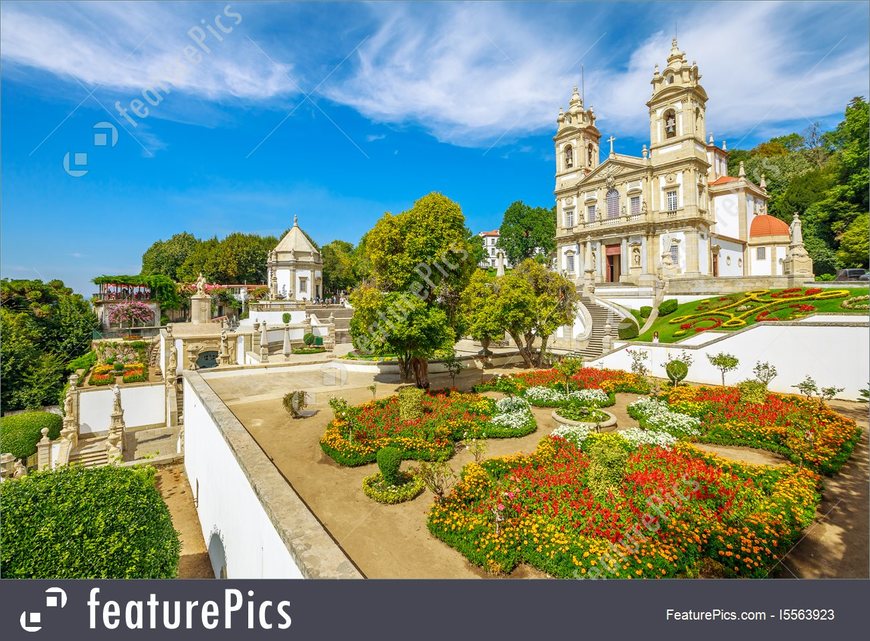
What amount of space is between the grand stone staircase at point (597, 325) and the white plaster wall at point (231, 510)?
1749cm

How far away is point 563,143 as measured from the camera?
1626 inches

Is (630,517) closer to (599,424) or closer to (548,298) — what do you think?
(599,424)

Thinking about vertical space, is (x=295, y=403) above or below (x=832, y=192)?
below

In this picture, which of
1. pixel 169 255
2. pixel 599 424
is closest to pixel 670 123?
pixel 599 424

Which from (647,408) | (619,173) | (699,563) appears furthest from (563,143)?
(699,563)

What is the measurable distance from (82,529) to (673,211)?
39.7 meters

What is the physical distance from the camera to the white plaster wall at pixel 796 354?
42.9ft

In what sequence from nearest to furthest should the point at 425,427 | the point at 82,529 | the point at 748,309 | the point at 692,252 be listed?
the point at 82,529
the point at 425,427
the point at 748,309
the point at 692,252

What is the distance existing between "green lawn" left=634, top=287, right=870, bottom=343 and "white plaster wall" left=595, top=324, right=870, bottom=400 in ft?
6.18

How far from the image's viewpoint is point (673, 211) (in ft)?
109

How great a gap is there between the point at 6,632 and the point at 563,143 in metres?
47.1

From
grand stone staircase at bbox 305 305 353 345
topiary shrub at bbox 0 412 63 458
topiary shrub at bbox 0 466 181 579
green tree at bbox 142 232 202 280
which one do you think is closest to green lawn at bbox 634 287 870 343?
topiary shrub at bbox 0 466 181 579

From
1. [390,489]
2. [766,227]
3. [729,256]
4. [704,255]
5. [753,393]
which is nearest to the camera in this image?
[390,489]

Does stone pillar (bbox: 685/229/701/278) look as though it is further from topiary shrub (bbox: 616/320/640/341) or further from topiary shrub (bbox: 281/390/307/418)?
topiary shrub (bbox: 281/390/307/418)
